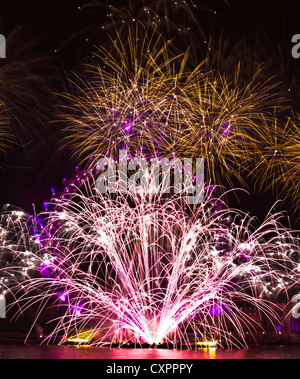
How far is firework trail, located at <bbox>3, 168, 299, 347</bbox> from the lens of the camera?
15.1m

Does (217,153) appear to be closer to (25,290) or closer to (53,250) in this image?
(53,250)

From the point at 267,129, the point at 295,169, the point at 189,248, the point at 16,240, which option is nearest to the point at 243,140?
the point at 267,129

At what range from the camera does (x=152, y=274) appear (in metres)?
16.0

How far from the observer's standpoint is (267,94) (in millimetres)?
16312

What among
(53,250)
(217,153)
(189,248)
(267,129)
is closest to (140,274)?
(189,248)

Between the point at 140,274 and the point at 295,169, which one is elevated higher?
the point at 295,169

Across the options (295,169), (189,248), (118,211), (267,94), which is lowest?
(189,248)

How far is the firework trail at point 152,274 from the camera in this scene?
49.5 ft

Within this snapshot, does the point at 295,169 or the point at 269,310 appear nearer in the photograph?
the point at 269,310
